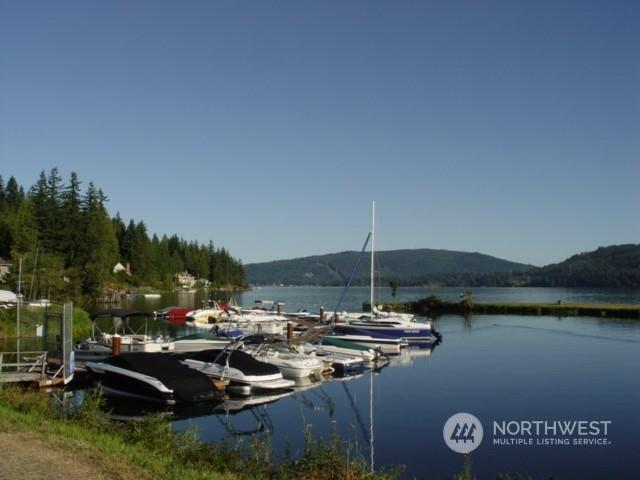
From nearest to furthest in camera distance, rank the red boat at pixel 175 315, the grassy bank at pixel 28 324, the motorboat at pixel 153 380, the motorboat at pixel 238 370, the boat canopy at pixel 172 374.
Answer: the motorboat at pixel 153 380
the boat canopy at pixel 172 374
the motorboat at pixel 238 370
the grassy bank at pixel 28 324
the red boat at pixel 175 315

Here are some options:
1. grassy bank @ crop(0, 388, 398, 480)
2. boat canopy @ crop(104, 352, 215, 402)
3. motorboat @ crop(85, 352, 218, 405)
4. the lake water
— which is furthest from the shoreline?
grassy bank @ crop(0, 388, 398, 480)

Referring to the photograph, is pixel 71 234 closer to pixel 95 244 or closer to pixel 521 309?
pixel 95 244

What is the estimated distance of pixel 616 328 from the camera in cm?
5612

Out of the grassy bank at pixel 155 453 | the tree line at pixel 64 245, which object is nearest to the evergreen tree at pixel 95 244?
the tree line at pixel 64 245

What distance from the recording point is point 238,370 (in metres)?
25.0

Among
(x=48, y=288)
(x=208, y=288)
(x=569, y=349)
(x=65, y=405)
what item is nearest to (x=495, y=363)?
(x=569, y=349)

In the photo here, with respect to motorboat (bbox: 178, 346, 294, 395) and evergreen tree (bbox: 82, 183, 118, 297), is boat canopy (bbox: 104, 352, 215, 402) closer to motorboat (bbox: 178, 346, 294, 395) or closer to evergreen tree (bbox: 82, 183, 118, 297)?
motorboat (bbox: 178, 346, 294, 395)

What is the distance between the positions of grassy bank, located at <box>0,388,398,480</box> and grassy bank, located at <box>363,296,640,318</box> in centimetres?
6021

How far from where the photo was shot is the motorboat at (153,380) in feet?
71.6

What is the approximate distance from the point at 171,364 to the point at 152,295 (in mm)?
89172

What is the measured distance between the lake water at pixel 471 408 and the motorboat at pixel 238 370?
1.36 meters

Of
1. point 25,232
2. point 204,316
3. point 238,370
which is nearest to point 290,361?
point 238,370

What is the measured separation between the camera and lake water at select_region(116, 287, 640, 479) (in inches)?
641

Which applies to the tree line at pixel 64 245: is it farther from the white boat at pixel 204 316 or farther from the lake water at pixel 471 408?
the lake water at pixel 471 408
